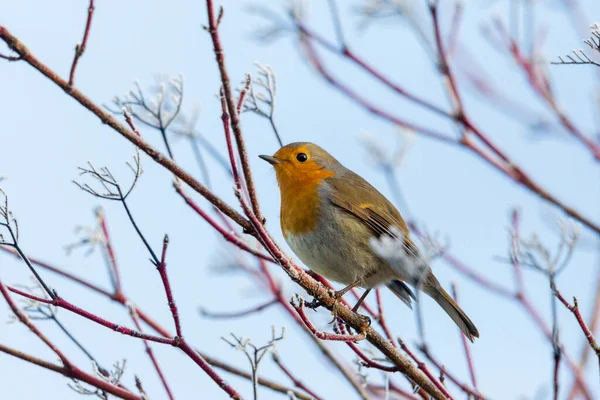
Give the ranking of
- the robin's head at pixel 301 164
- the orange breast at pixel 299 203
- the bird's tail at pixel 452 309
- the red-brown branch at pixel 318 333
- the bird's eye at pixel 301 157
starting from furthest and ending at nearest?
the bird's eye at pixel 301 157 → the robin's head at pixel 301 164 → the orange breast at pixel 299 203 → the bird's tail at pixel 452 309 → the red-brown branch at pixel 318 333

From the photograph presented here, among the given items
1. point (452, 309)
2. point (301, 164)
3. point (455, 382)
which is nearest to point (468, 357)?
point (455, 382)

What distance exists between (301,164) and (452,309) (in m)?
1.12

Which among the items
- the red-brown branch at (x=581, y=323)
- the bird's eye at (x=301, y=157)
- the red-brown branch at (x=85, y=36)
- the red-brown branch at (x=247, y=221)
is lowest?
the red-brown branch at (x=581, y=323)

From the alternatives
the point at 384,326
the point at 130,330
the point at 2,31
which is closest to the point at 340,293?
the point at 384,326

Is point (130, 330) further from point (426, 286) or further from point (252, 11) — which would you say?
point (426, 286)

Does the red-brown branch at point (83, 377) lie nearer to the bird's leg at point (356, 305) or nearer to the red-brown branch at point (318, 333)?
the red-brown branch at point (318, 333)

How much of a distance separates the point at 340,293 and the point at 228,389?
3.70ft

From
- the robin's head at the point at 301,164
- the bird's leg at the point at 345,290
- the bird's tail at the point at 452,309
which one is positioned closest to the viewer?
the bird's leg at the point at 345,290

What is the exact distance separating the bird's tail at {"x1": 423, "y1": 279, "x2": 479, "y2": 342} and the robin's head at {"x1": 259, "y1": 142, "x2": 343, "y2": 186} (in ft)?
2.73

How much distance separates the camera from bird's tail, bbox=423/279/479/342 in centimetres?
360

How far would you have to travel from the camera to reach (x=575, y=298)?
1.95 meters

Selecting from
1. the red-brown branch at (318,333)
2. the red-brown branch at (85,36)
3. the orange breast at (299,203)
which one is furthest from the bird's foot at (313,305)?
the red-brown branch at (85,36)

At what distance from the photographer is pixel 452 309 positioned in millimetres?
3791

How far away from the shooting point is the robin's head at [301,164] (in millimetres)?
4066
